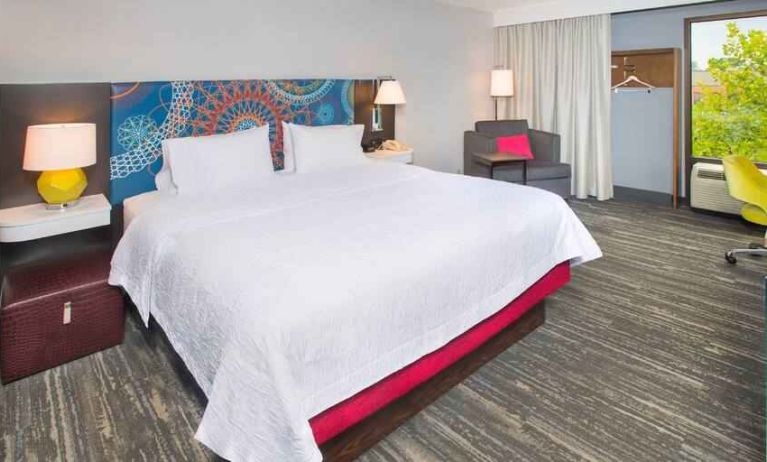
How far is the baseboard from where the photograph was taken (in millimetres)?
5363

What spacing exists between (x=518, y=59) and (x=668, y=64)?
1759 millimetres

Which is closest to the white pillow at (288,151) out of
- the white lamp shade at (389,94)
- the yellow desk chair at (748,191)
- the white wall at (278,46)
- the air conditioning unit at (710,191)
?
the white wall at (278,46)

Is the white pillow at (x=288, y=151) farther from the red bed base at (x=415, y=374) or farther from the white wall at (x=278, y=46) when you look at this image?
the red bed base at (x=415, y=374)

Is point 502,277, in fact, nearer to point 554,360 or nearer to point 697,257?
point 554,360

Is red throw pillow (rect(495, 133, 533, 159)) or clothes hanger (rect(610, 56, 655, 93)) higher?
clothes hanger (rect(610, 56, 655, 93))

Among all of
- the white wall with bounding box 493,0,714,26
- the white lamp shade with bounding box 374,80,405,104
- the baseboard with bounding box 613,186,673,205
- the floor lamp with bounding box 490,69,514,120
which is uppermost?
the white wall with bounding box 493,0,714,26

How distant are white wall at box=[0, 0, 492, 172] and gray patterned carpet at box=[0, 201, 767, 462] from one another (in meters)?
1.81

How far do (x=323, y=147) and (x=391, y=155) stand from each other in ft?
3.04

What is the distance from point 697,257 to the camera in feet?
12.2

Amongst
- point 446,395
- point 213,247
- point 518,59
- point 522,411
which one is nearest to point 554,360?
point 522,411

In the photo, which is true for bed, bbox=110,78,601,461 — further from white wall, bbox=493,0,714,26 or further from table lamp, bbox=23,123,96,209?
white wall, bbox=493,0,714,26

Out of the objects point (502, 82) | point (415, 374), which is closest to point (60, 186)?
point (415, 374)

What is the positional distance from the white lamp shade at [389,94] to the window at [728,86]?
310 cm

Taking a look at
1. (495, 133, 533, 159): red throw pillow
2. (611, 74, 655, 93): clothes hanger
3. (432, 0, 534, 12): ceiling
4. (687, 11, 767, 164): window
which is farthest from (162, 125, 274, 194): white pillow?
(687, 11, 767, 164): window
